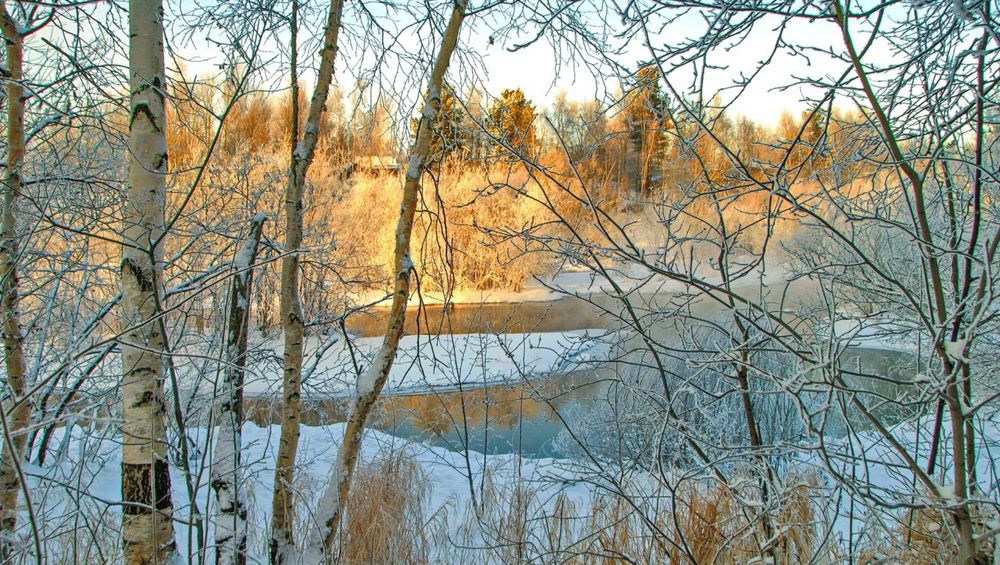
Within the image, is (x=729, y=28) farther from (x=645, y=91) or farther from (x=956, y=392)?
(x=956, y=392)

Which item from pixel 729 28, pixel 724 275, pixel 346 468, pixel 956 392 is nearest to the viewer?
pixel 956 392

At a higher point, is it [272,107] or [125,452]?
[272,107]

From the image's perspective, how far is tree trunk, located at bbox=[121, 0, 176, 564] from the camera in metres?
1.94

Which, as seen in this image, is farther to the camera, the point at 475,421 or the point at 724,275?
the point at 475,421

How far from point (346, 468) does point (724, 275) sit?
1.49 meters

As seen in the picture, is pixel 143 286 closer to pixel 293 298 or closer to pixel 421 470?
pixel 293 298

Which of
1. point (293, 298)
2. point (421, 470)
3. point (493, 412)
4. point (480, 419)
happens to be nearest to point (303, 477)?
point (421, 470)

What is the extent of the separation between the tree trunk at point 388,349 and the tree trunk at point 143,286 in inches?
20.4

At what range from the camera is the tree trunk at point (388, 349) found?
2254mm

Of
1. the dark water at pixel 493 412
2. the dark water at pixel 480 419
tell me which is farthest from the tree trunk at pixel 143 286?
the dark water at pixel 480 419

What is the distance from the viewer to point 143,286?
6.47 feet

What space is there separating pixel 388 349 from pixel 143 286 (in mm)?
826

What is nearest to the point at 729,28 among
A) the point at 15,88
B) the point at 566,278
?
the point at 15,88

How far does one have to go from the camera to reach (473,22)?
2.76 metres
